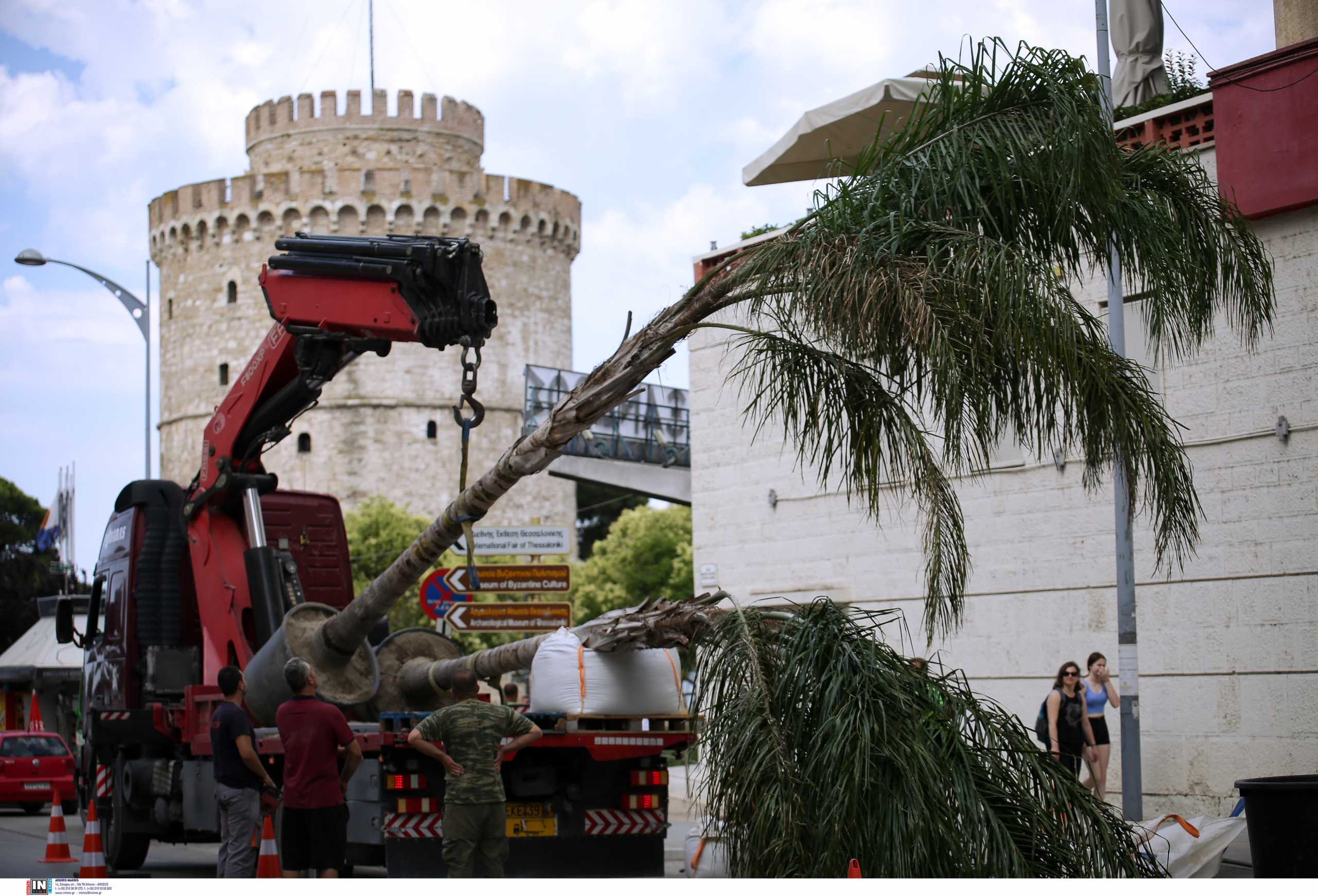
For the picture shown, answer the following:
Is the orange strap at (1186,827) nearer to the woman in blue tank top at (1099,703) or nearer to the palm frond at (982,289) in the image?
the palm frond at (982,289)

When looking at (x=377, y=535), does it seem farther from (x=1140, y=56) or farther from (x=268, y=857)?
(x=268, y=857)

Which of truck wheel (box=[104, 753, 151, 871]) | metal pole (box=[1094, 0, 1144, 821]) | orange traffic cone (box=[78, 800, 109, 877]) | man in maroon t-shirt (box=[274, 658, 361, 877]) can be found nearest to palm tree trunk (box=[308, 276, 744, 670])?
man in maroon t-shirt (box=[274, 658, 361, 877])

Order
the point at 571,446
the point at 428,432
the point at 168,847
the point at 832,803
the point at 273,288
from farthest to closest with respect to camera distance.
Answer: the point at 428,432
the point at 571,446
the point at 168,847
the point at 273,288
the point at 832,803

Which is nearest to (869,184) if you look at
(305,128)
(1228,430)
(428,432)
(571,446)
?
(1228,430)

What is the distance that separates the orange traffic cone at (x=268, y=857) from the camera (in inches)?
437

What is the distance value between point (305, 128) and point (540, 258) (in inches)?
415

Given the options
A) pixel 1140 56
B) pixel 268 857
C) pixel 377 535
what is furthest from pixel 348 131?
pixel 268 857

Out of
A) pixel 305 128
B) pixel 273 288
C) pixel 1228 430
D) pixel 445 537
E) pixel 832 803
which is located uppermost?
pixel 305 128

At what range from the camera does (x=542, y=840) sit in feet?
36.4

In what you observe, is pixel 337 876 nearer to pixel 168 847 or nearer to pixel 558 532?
pixel 168 847

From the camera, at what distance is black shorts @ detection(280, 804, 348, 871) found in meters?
9.53

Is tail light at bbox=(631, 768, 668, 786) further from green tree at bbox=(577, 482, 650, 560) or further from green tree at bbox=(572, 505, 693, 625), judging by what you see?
green tree at bbox=(577, 482, 650, 560)

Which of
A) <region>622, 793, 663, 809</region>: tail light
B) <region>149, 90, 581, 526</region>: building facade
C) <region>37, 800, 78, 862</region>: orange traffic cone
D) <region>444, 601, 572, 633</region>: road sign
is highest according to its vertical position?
<region>149, 90, 581, 526</region>: building facade

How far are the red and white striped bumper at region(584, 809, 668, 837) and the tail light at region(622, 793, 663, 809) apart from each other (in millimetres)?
22
